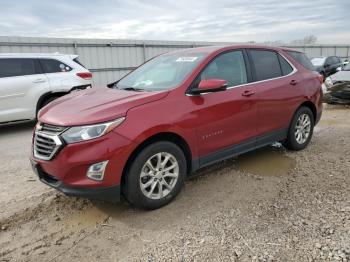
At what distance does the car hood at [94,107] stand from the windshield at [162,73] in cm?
30

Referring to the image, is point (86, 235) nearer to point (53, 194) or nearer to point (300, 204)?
point (53, 194)

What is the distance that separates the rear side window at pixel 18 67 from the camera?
7.90 metres

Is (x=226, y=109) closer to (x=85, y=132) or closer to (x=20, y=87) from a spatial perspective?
(x=85, y=132)

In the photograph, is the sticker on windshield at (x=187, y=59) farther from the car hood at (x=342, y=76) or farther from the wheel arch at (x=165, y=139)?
the car hood at (x=342, y=76)

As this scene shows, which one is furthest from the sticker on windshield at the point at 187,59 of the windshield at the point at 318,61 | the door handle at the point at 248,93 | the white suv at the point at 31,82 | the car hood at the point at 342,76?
the windshield at the point at 318,61

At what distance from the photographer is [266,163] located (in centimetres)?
514

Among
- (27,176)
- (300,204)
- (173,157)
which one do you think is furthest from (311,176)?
(27,176)

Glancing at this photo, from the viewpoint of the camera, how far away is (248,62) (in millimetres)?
4773

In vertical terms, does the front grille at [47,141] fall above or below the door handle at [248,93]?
below

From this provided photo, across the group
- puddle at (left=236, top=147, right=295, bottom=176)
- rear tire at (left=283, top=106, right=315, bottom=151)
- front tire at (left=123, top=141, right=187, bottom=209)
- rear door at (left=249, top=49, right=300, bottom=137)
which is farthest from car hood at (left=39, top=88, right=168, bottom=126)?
rear tire at (left=283, top=106, right=315, bottom=151)

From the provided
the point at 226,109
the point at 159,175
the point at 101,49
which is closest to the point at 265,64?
the point at 226,109

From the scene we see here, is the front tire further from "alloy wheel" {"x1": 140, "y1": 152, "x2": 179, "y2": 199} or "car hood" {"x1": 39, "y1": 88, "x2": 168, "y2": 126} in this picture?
"car hood" {"x1": 39, "y1": 88, "x2": 168, "y2": 126}

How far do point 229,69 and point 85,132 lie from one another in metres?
2.13

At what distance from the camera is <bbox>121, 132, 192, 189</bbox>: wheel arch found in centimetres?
349
